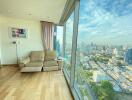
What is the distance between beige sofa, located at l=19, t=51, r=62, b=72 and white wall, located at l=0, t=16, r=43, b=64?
47cm

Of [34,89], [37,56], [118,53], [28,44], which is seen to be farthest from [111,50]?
[28,44]

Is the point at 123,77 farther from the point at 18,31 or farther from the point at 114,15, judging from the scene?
the point at 18,31

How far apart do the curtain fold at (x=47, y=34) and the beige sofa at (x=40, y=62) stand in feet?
1.51

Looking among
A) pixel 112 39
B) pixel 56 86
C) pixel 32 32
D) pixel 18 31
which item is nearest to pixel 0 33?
pixel 18 31

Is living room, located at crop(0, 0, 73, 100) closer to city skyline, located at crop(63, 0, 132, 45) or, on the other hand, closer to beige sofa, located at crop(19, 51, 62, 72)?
beige sofa, located at crop(19, 51, 62, 72)

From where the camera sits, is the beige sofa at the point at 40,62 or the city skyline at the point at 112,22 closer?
the city skyline at the point at 112,22

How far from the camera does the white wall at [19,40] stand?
5.26 metres

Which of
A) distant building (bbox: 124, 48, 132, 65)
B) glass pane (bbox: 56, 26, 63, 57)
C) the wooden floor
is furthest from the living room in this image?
distant building (bbox: 124, 48, 132, 65)

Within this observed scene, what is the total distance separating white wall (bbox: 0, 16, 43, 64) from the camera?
5.26 m

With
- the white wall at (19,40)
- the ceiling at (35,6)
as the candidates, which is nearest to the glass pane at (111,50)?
the ceiling at (35,6)

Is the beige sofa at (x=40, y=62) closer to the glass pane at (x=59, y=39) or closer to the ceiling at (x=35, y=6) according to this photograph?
the glass pane at (x=59, y=39)

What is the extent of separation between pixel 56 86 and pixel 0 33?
383cm

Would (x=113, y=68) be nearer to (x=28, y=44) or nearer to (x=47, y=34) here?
(x=47, y=34)

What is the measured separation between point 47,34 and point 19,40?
1358 millimetres
